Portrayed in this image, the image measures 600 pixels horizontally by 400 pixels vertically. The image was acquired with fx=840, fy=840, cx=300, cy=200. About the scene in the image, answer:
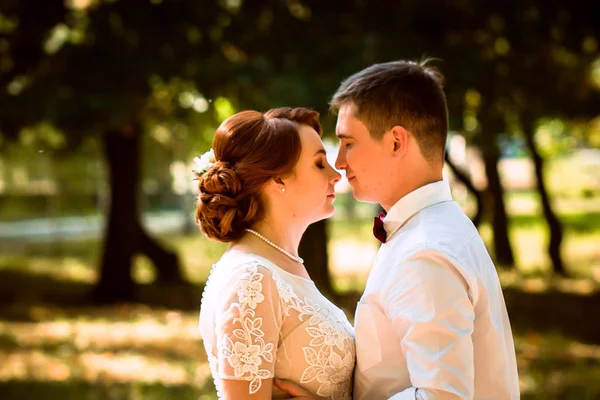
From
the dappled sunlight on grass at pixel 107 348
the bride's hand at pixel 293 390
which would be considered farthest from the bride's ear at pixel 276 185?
the dappled sunlight on grass at pixel 107 348

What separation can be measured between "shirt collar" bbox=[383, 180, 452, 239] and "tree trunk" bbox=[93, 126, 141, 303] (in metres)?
12.0

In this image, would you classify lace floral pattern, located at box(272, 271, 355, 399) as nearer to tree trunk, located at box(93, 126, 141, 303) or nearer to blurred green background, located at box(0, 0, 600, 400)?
blurred green background, located at box(0, 0, 600, 400)

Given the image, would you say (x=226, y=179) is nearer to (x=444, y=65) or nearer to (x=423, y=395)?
(x=423, y=395)

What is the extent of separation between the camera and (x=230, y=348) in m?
2.46

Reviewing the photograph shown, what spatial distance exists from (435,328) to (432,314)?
1.4 inches

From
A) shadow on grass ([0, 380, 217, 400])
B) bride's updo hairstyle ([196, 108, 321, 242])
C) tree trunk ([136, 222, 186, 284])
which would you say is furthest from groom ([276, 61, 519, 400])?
tree trunk ([136, 222, 186, 284])

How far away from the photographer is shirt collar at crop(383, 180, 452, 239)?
239 centimetres

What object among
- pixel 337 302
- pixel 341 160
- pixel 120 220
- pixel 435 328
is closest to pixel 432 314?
pixel 435 328

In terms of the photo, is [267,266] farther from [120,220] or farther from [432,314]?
[120,220]

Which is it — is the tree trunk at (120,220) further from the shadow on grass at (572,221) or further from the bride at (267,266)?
the shadow on grass at (572,221)

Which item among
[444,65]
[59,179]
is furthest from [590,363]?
[59,179]

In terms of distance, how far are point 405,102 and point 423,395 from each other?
82cm

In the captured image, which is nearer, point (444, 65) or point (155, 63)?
point (444, 65)

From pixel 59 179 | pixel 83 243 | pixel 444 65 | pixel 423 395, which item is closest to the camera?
pixel 423 395
